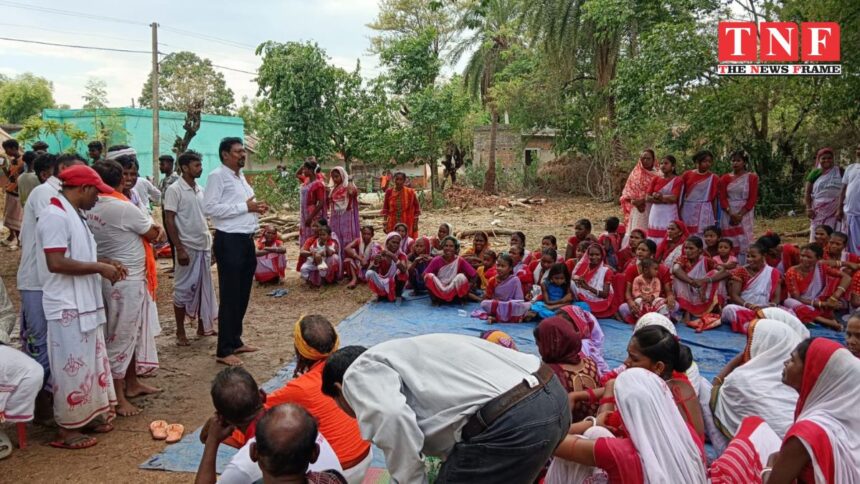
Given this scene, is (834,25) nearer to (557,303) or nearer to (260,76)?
(557,303)

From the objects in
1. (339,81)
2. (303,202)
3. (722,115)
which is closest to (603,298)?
(303,202)

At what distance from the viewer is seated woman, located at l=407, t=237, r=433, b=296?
7.62 meters

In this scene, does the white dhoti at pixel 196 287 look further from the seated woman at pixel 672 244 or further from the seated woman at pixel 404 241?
the seated woman at pixel 672 244

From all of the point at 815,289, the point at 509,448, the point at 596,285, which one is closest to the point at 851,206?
the point at 815,289

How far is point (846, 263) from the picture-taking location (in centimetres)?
619

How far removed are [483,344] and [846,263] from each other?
558 cm

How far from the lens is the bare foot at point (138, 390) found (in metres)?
4.48

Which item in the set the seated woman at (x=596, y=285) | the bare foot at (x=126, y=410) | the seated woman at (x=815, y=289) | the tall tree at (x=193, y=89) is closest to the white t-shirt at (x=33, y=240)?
the bare foot at (x=126, y=410)

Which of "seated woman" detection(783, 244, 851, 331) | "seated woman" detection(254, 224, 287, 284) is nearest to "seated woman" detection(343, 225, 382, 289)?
"seated woman" detection(254, 224, 287, 284)

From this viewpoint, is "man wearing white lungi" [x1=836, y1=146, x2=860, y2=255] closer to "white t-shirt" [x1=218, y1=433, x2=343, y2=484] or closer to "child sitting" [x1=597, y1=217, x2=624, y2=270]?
"child sitting" [x1=597, y1=217, x2=624, y2=270]

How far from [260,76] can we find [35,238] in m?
14.3

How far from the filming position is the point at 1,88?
3086 centimetres

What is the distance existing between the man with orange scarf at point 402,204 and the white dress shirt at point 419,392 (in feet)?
24.0

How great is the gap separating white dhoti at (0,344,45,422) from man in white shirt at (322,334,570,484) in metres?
2.47
